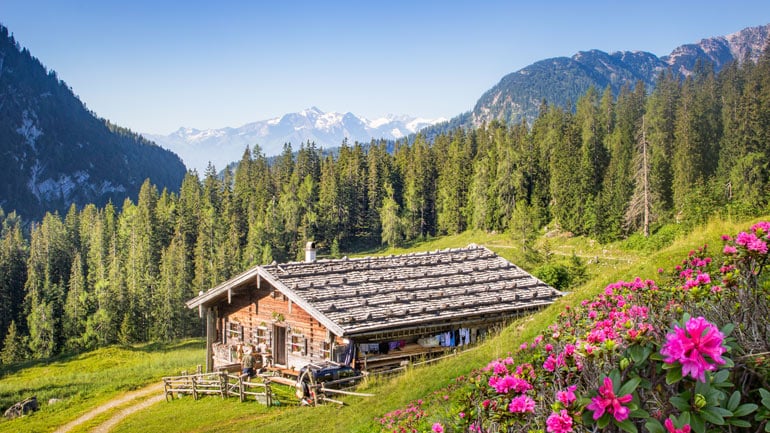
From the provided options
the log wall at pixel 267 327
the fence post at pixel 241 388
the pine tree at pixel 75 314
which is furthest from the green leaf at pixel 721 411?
the pine tree at pixel 75 314

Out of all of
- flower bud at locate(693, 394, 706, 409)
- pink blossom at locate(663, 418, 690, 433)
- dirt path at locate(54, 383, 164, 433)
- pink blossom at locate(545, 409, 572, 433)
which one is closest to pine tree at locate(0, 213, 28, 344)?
dirt path at locate(54, 383, 164, 433)

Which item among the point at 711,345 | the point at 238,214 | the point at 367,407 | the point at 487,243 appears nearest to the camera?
the point at 711,345

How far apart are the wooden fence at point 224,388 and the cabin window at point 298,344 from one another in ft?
6.16

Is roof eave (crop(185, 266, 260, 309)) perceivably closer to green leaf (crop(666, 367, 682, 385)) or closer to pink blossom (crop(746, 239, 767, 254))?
pink blossom (crop(746, 239, 767, 254))

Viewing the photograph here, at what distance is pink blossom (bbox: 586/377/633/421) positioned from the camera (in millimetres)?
3662

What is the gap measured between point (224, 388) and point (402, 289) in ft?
26.7

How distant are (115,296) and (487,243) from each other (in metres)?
53.0

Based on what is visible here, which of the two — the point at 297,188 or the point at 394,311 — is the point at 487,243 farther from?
the point at 394,311

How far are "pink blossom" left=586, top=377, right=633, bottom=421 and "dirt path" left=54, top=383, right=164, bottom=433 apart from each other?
21.5 metres

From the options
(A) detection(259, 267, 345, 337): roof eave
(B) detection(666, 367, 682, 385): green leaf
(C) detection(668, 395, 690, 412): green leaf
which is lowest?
(A) detection(259, 267, 345, 337): roof eave

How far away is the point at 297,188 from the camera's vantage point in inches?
3841

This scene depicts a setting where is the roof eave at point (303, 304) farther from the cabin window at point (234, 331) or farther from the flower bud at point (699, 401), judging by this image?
the flower bud at point (699, 401)

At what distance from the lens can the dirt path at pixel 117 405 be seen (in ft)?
71.9

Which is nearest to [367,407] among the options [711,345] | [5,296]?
[711,345]
